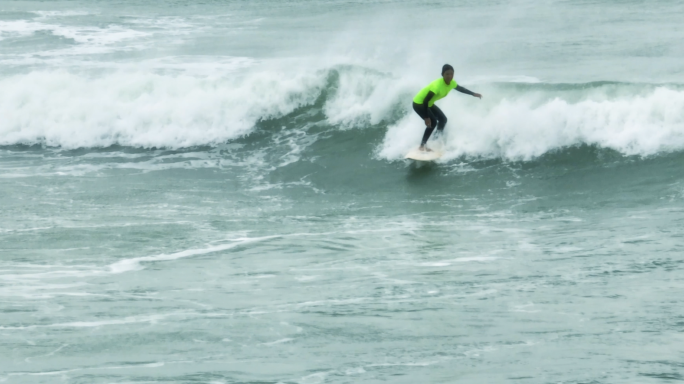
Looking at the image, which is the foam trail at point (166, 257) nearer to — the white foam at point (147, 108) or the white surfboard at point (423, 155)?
the white surfboard at point (423, 155)

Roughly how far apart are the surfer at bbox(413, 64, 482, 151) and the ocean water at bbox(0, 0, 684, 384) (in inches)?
23.8

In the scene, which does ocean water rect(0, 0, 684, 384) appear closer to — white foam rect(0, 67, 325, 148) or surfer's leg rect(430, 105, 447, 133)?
white foam rect(0, 67, 325, 148)

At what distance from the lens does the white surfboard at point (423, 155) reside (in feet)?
44.3

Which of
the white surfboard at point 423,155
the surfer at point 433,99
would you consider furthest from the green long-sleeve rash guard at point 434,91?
the white surfboard at point 423,155

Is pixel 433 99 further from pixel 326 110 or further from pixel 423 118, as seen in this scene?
pixel 326 110

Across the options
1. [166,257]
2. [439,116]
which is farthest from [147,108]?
[166,257]

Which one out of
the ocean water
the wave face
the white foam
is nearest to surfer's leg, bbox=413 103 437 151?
the ocean water

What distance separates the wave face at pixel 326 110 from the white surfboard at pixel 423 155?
368 mm

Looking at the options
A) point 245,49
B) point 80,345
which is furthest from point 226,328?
point 245,49

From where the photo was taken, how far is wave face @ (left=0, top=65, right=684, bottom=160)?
538 inches

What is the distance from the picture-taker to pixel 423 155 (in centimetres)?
1359

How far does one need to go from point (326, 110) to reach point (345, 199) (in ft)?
15.6

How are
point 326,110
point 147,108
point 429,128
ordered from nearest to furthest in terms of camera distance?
point 429,128, point 326,110, point 147,108

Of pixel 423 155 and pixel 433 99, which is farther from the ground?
pixel 433 99
